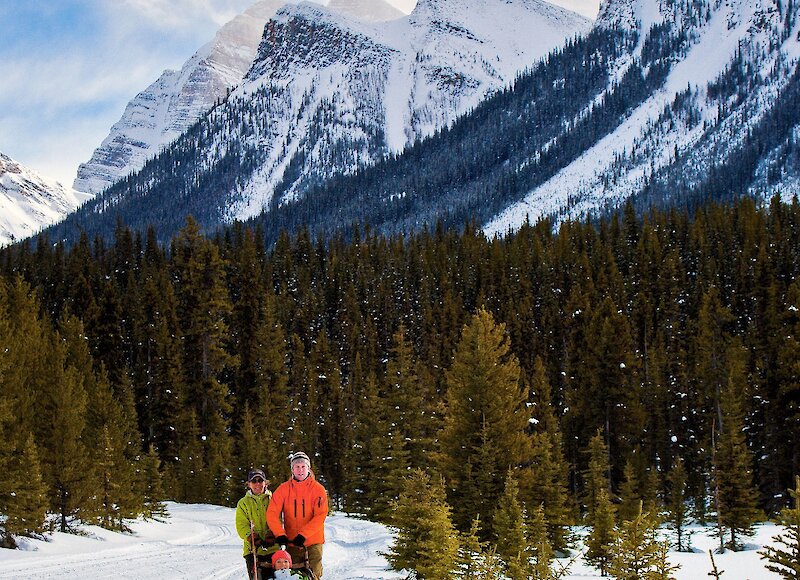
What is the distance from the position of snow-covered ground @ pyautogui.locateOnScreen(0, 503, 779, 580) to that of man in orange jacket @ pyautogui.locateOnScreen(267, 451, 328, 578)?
7.10m

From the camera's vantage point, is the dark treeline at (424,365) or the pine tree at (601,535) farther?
the dark treeline at (424,365)

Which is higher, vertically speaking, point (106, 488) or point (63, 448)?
point (63, 448)

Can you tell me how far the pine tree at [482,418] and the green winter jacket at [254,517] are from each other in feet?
46.1

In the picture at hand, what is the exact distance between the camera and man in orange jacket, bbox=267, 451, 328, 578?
10.5 metres

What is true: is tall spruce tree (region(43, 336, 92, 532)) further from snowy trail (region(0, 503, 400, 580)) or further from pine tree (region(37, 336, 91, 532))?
snowy trail (region(0, 503, 400, 580))

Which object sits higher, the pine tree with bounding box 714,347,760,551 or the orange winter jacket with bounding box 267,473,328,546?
the orange winter jacket with bounding box 267,473,328,546

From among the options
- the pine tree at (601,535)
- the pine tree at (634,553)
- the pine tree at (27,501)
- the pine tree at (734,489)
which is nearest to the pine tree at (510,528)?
the pine tree at (601,535)

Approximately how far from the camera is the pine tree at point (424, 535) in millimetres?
15250

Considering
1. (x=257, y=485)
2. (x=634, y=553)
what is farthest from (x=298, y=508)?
(x=634, y=553)

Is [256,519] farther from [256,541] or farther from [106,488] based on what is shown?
[106,488]

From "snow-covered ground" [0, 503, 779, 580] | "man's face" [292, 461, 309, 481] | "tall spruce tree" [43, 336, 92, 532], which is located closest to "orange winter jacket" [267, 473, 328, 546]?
"man's face" [292, 461, 309, 481]

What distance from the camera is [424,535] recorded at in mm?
16438

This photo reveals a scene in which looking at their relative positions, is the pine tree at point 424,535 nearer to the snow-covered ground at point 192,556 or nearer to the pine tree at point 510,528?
the snow-covered ground at point 192,556

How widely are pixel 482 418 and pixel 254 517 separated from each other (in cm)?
1514
